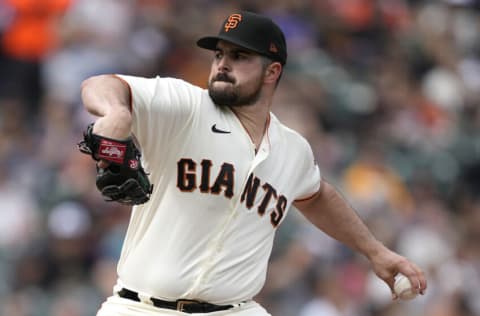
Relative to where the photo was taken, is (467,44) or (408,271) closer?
(408,271)

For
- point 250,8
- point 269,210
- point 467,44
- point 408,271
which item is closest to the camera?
point 269,210

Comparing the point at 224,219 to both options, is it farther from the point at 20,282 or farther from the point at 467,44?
the point at 467,44

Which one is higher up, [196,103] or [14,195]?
[196,103]

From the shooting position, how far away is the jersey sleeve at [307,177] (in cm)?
557

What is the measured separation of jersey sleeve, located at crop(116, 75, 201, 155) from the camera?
459 centimetres

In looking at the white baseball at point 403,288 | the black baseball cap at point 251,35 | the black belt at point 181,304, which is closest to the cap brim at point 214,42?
the black baseball cap at point 251,35

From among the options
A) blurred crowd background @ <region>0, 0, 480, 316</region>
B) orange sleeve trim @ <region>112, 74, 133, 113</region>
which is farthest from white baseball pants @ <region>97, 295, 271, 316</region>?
blurred crowd background @ <region>0, 0, 480, 316</region>

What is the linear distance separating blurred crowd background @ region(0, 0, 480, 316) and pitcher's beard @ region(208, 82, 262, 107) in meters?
3.94

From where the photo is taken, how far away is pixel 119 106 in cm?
412

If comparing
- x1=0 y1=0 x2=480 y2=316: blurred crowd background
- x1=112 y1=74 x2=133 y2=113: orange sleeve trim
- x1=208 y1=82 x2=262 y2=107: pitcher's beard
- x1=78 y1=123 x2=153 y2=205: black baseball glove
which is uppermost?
x1=112 y1=74 x2=133 y2=113: orange sleeve trim

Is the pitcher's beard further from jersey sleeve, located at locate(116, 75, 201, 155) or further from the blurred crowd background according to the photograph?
the blurred crowd background

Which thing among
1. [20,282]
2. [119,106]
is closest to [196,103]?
[119,106]

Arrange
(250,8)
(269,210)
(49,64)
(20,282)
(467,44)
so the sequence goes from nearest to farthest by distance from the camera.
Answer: (269,210)
(20,282)
(49,64)
(250,8)
(467,44)

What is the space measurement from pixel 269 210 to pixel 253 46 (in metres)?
0.84
